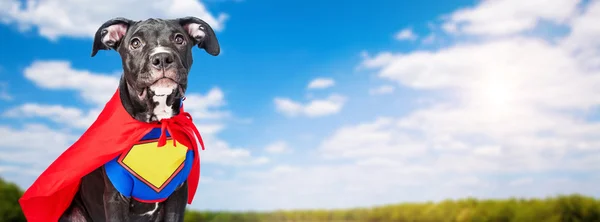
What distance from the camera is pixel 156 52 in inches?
138

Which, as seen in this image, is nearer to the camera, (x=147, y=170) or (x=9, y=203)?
(x=147, y=170)

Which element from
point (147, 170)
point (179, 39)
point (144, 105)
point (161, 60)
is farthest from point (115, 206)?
point (179, 39)

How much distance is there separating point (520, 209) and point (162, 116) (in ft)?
20.7

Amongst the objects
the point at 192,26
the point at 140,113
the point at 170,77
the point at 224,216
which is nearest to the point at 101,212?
the point at 140,113

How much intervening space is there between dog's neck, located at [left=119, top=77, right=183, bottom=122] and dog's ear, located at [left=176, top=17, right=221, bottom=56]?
471 mm

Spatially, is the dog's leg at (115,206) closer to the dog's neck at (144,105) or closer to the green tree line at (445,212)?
the dog's neck at (144,105)

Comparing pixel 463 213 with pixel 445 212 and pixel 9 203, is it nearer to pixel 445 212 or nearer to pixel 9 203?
pixel 445 212

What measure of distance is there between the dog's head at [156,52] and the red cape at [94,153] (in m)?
0.13

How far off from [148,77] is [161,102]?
276 mm

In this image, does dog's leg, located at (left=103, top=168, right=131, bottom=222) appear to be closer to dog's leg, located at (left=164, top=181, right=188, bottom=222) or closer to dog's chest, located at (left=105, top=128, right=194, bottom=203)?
dog's chest, located at (left=105, top=128, right=194, bottom=203)

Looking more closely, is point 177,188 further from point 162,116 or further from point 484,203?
point 484,203

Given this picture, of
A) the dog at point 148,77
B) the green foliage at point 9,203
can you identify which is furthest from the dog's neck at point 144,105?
the green foliage at point 9,203

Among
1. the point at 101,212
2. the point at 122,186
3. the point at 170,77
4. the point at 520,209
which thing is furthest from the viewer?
the point at 520,209

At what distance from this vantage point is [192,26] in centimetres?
400
